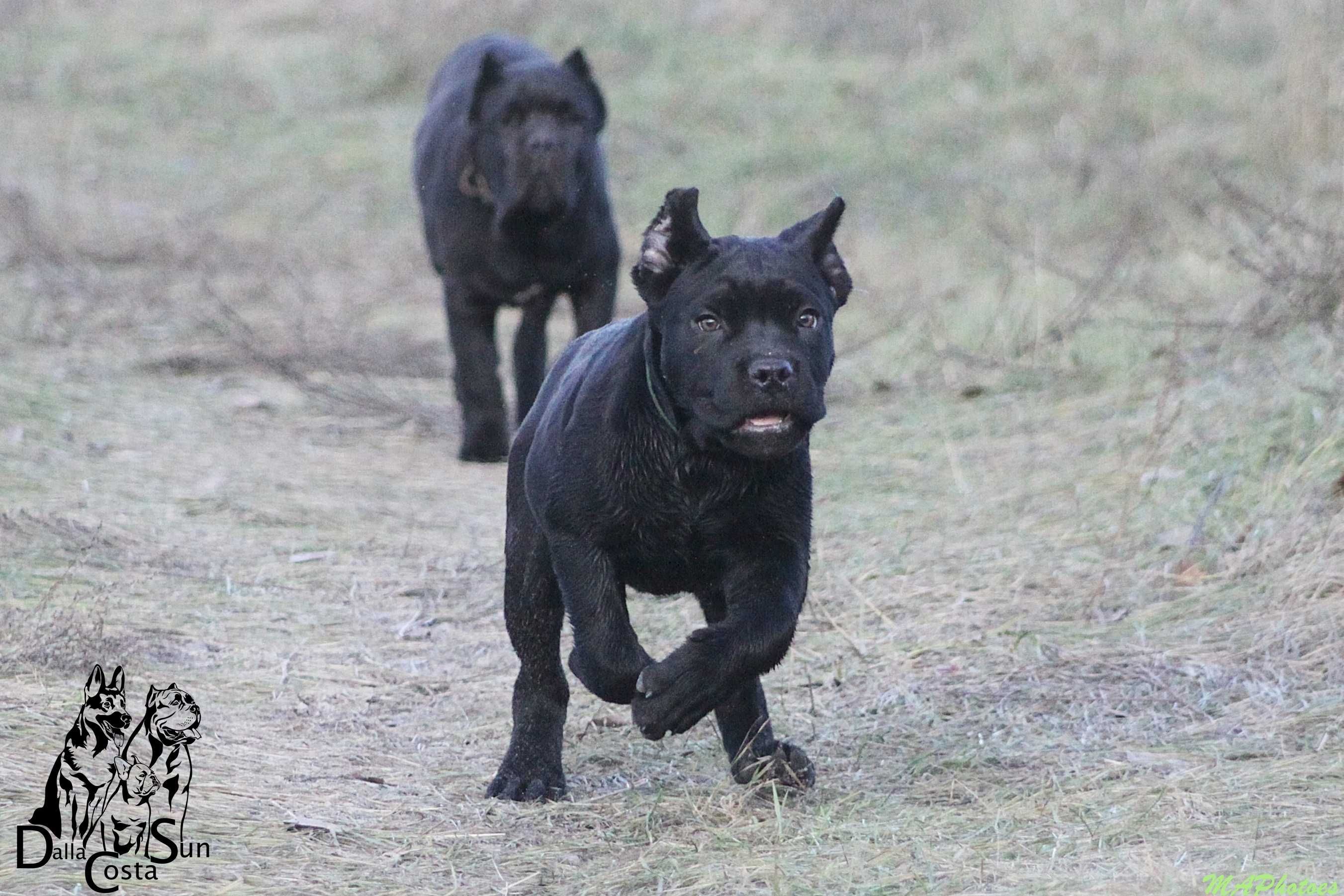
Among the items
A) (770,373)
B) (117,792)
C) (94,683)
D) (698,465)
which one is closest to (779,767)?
(698,465)

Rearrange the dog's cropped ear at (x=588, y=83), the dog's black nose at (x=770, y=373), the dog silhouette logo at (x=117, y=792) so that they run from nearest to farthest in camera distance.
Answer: the dog silhouette logo at (x=117, y=792)
the dog's black nose at (x=770, y=373)
the dog's cropped ear at (x=588, y=83)

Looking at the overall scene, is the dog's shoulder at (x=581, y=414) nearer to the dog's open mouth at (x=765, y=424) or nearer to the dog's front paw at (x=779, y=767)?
the dog's open mouth at (x=765, y=424)

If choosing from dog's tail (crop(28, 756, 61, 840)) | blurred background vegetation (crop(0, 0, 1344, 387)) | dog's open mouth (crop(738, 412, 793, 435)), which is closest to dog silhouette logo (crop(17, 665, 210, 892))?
dog's tail (crop(28, 756, 61, 840))

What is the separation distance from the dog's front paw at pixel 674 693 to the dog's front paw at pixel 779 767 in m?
0.49

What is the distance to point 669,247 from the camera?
459 cm

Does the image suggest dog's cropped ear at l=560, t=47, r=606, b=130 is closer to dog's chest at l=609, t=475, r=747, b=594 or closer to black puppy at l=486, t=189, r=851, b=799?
black puppy at l=486, t=189, r=851, b=799

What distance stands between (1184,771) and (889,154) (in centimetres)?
1114

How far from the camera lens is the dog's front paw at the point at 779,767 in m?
4.80

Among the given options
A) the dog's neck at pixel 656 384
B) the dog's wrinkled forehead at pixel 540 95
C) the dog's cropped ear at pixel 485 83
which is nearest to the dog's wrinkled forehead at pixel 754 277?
the dog's neck at pixel 656 384

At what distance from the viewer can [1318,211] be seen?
10.7 m

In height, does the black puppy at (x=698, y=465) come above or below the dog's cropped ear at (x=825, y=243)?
below

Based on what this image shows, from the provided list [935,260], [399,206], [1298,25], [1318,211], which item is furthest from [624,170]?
[1318,211]

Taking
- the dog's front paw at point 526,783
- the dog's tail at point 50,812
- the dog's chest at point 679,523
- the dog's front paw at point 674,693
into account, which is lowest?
the dog's tail at point 50,812

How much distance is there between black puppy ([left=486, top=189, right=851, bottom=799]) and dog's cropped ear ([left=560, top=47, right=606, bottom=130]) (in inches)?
174
